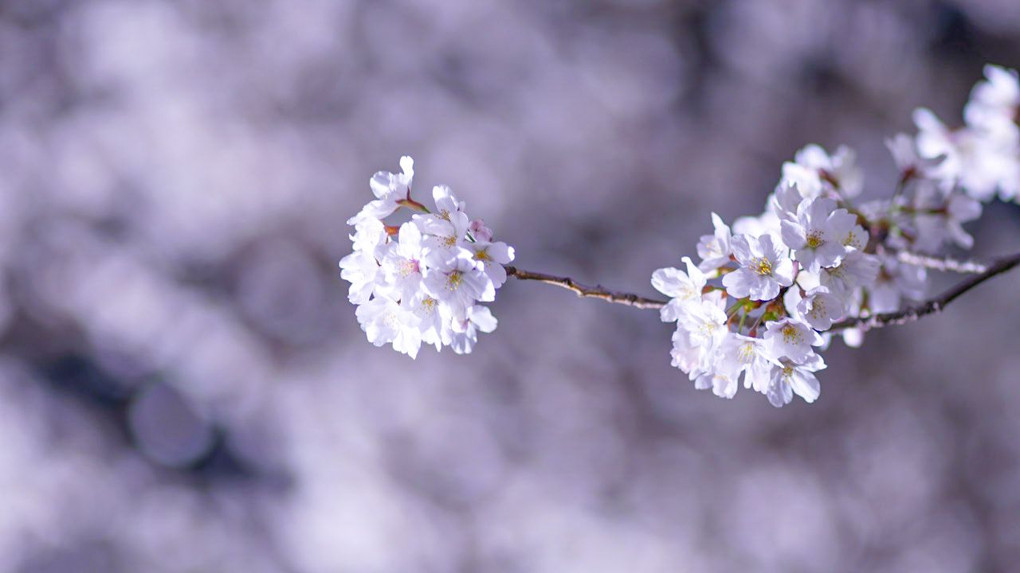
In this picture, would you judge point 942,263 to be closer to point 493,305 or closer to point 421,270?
point 421,270

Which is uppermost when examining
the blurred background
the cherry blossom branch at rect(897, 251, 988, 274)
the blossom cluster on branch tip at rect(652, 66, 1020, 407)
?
the blurred background

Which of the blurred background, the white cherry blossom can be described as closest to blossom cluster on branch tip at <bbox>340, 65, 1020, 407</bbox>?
the white cherry blossom

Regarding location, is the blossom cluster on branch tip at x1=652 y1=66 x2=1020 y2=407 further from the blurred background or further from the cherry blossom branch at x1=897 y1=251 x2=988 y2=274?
the blurred background

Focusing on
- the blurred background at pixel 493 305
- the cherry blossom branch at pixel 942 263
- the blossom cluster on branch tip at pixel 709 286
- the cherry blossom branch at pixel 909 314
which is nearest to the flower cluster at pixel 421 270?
the blossom cluster on branch tip at pixel 709 286

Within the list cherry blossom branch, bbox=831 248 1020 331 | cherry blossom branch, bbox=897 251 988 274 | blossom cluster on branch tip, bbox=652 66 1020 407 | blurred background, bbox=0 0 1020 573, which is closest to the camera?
blossom cluster on branch tip, bbox=652 66 1020 407

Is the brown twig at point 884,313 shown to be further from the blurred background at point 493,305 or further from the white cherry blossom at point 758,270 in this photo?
the blurred background at point 493,305
